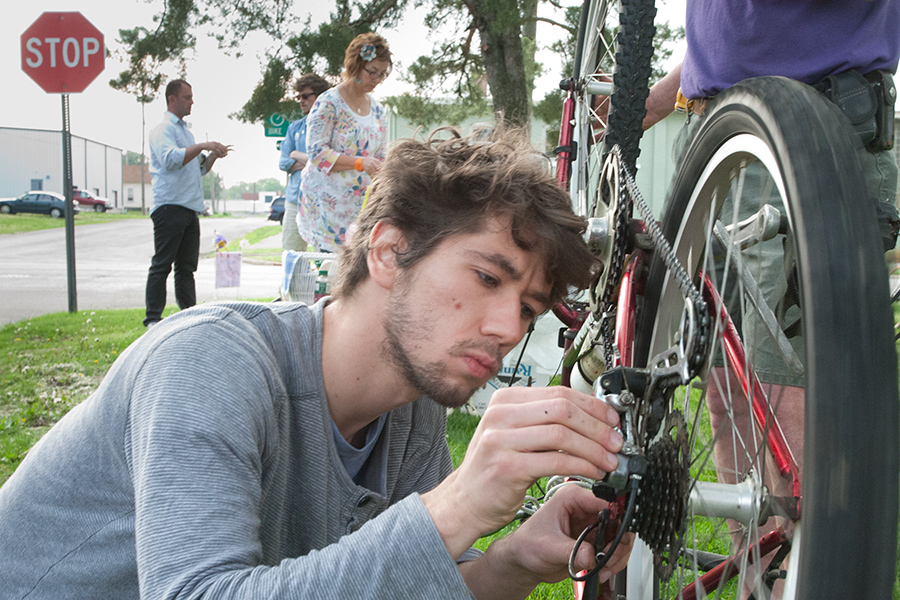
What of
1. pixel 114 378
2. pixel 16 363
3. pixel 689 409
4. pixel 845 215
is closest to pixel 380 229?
pixel 114 378

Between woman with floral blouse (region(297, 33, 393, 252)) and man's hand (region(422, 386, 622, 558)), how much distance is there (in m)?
3.03

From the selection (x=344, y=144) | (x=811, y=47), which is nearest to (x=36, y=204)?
(x=344, y=144)

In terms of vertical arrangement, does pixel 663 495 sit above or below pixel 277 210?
below

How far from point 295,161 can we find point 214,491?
462 cm

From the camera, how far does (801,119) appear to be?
0.78 meters

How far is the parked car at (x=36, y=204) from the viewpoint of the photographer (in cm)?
3416

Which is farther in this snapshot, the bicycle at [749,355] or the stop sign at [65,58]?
the stop sign at [65,58]

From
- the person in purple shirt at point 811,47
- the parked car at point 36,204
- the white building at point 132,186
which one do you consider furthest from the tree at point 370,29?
the white building at point 132,186

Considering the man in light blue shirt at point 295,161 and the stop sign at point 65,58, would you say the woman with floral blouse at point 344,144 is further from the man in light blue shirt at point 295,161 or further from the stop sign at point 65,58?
the stop sign at point 65,58

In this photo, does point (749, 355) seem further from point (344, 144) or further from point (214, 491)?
point (344, 144)

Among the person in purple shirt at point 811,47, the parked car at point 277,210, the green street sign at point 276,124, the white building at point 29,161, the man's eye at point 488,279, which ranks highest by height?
the white building at point 29,161

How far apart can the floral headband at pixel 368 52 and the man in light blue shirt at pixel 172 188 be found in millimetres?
1839

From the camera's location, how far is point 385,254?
135 centimetres

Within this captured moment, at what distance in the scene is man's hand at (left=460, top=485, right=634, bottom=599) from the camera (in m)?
1.16
